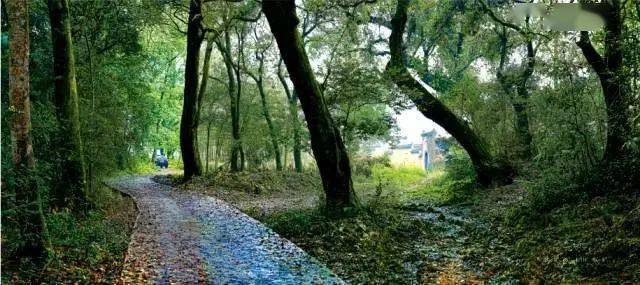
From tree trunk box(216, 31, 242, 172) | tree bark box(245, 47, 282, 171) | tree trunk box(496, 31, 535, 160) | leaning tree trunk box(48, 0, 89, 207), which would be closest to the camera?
leaning tree trunk box(48, 0, 89, 207)

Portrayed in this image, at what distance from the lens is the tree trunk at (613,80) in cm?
806

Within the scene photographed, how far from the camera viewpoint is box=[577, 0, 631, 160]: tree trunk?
8.06 metres

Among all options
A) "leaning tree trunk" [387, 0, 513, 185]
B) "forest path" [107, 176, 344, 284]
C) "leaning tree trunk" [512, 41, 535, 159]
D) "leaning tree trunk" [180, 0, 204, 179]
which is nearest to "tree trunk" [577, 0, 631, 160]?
"forest path" [107, 176, 344, 284]

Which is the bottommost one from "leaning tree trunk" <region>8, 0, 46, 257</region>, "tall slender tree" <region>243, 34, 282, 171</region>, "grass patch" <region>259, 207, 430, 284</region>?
"grass patch" <region>259, 207, 430, 284</region>

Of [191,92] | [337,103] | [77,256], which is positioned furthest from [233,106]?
[77,256]

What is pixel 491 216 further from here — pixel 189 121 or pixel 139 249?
pixel 189 121

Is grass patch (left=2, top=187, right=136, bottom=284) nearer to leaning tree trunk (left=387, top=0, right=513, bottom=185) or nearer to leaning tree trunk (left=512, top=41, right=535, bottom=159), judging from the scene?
leaning tree trunk (left=387, top=0, right=513, bottom=185)

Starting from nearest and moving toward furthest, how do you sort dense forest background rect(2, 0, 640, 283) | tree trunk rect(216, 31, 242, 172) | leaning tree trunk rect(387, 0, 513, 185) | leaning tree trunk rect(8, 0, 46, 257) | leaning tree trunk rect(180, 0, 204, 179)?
leaning tree trunk rect(8, 0, 46, 257) → dense forest background rect(2, 0, 640, 283) → leaning tree trunk rect(387, 0, 513, 185) → leaning tree trunk rect(180, 0, 204, 179) → tree trunk rect(216, 31, 242, 172)

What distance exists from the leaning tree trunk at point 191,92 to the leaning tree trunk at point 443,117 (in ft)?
27.7

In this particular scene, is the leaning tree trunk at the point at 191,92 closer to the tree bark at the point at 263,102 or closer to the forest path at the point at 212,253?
the tree bark at the point at 263,102

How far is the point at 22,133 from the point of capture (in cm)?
656

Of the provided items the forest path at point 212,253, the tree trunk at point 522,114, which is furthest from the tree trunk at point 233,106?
the tree trunk at point 522,114

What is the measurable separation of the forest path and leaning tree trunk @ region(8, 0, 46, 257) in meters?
1.36

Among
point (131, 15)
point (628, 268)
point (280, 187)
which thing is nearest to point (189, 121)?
point (280, 187)
